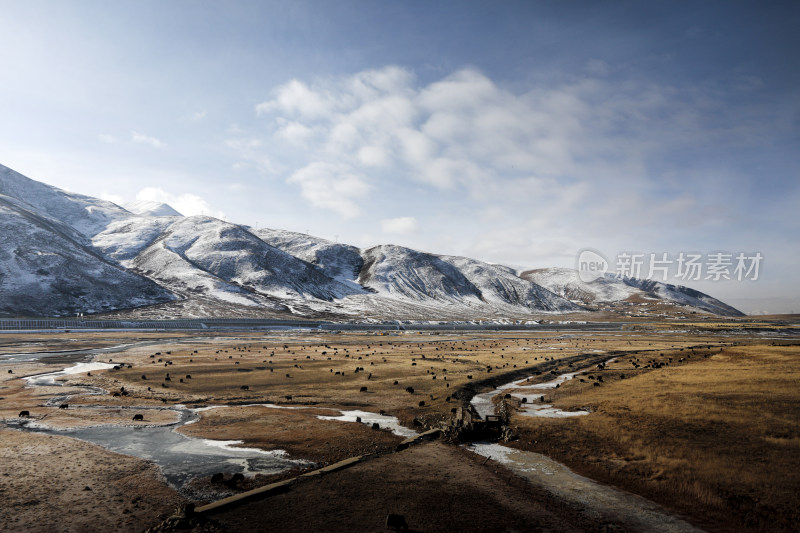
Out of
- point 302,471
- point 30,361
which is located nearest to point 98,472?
point 302,471

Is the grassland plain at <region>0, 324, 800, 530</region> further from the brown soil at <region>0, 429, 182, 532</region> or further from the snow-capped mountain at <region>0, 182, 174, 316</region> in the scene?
the snow-capped mountain at <region>0, 182, 174, 316</region>

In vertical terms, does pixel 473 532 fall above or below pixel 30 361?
above

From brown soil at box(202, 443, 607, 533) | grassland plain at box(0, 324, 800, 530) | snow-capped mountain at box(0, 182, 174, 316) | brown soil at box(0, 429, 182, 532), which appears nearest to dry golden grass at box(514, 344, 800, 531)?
grassland plain at box(0, 324, 800, 530)

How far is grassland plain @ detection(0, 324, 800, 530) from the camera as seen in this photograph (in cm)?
1933

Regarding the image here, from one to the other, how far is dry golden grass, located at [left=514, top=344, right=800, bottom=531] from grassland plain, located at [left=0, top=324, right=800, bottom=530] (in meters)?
0.07

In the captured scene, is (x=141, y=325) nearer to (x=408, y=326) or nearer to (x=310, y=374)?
(x=408, y=326)

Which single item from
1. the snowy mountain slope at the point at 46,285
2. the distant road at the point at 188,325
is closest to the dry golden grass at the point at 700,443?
the distant road at the point at 188,325

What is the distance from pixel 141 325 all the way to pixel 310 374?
395ft

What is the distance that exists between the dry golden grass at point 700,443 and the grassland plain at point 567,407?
7 centimetres

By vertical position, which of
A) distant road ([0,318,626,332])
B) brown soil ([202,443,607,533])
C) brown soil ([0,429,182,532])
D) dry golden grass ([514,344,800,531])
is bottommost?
distant road ([0,318,626,332])

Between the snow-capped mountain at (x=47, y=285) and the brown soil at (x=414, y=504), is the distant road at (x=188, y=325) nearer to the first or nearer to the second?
the snow-capped mountain at (x=47, y=285)

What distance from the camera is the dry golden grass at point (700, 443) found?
691 inches

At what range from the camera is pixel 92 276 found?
198 m

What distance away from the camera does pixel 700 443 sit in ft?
76.7
